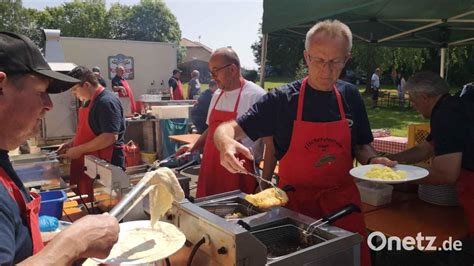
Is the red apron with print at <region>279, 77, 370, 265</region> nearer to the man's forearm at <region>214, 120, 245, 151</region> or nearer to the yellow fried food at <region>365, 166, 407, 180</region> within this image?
the yellow fried food at <region>365, 166, 407, 180</region>

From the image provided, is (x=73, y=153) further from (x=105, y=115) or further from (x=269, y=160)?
(x=269, y=160)

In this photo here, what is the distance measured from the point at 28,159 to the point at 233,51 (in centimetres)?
170

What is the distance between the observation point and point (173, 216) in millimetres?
1444

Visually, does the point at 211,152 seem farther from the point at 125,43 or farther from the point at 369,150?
the point at 125,43

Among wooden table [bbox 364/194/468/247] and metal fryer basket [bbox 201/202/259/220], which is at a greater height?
metal fryer basket [bbox 201/202/259/220]

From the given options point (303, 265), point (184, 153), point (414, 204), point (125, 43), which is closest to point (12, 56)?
point (303, 265)

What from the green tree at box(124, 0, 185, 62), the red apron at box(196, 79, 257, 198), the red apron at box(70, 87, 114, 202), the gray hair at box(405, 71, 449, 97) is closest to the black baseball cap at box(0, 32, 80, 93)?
the red apron at box(196, 79, 257, 198)

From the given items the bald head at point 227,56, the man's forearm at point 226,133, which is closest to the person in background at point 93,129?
the bald head at point 227,56

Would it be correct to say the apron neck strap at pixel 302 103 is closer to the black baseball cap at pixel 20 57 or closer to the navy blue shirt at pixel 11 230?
the black baseball cap at pixel 20 57

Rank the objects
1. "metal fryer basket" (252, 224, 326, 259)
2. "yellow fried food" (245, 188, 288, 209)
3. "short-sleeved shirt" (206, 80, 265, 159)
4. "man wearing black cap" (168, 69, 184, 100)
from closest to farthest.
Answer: "metal fryer basket" (252, 224, 326, 259)
"yellow fried food" (245, 188, 288, 209)
"short-sleeved shirt" (206, 80, 265, 159)
"man wearing black cap" (168, 69, 184, 100)

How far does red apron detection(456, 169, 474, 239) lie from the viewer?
86.0 inches

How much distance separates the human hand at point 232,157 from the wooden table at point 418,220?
1108 millimetres

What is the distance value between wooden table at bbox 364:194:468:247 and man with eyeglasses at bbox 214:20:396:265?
0.59m

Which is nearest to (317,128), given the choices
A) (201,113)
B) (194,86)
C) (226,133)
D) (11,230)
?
(226,133)
